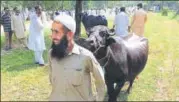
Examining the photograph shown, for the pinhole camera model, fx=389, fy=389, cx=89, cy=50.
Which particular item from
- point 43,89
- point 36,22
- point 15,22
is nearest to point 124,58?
point 43,89

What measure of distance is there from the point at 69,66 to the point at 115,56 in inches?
113

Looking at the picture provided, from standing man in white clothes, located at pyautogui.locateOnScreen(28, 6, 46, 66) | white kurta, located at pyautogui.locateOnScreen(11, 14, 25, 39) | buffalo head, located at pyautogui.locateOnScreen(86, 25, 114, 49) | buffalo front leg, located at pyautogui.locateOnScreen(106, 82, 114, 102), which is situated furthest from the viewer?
white kurta, located at pyautogui.locateOnScreen(11, 14, 25, 39)

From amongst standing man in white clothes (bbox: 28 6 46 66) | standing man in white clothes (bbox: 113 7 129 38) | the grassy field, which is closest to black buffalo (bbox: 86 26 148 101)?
the grassy field

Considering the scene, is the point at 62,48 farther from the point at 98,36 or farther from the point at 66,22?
the point at 98,36

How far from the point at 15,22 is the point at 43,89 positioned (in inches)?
272

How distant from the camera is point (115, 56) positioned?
6.37 metres

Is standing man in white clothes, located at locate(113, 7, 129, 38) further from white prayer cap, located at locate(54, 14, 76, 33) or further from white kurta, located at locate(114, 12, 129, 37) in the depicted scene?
white prayer cap, located at locate(54, 14, 76, 33)

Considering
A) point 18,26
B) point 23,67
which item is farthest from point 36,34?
point 18,26

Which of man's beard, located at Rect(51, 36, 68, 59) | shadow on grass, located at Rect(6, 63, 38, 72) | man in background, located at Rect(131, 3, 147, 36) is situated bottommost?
shadow on grass, located at Rect(6, 63, 38, 72)

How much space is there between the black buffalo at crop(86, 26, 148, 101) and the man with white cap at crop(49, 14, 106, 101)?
1680 millimetres

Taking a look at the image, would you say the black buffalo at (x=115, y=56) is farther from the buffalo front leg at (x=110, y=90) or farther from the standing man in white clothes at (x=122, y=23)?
the standing man in white clothes at (x=122, y=23)

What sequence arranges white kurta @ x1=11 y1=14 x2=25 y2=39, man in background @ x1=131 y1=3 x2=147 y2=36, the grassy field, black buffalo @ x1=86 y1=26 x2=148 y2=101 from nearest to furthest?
black buffalo @ x1=86 y1=26 x2=148 y2=101 → the grassy field → man in background @ x1=131 y1=3 x2=147 y2=36 → white kurta @ x1=11 y1=14 x2=25 y2=39

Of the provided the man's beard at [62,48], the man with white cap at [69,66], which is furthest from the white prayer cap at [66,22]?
the man's beard at [62,48]

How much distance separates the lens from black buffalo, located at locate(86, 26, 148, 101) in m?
5.79
